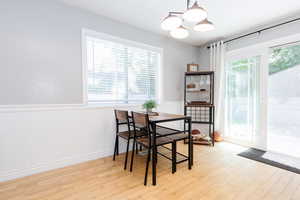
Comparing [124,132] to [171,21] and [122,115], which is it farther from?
[171,21]

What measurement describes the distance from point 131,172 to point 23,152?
1.40 meters

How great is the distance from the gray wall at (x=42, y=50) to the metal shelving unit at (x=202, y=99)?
81.3 inches

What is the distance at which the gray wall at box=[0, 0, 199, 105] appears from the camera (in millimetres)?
1758

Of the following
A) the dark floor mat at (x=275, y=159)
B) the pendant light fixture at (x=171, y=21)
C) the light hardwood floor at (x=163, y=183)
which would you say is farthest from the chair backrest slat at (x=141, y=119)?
the dark floor mat at (x=275, y=159)

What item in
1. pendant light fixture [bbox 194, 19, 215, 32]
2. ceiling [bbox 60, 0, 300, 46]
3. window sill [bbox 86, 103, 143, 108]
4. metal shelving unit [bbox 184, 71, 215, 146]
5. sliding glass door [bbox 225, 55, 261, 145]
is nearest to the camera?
pendant light fixture [bbox 194, 19, 215, 32]

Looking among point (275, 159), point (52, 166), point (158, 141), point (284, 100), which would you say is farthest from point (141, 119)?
point (284, 100)

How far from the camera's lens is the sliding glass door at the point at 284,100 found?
94.9 inches

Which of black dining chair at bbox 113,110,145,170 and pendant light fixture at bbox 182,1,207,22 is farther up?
pendant light fixture at bbox 182,1,207,22

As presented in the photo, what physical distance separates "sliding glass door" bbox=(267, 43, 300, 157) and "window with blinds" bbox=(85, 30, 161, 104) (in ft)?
7.07

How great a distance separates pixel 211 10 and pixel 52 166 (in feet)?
10.7

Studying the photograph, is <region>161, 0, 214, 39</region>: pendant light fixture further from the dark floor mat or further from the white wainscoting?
the dark floor mat

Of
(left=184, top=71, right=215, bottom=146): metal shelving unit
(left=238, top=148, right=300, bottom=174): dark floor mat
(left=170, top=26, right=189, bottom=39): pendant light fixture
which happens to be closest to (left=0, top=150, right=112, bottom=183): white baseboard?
(left=184, top=71, right=215, bottom=146): metal shelving unit

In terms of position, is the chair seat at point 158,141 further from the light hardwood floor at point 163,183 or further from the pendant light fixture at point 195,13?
the pendant light fixture at point 195,13

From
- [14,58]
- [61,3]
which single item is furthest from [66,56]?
[61,3]
